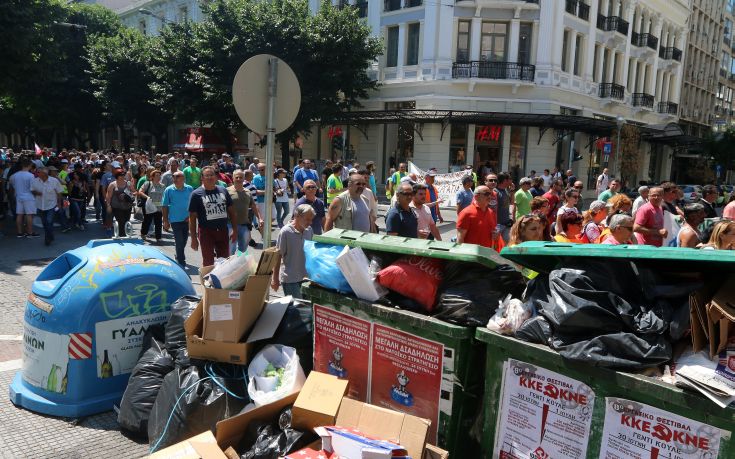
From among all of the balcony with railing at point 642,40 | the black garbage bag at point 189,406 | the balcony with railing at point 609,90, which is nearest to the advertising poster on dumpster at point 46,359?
the black garbage bag at point 189,406

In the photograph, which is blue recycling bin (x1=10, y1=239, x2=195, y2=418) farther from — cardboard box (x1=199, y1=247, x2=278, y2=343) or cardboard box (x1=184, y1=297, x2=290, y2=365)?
cardboard box (x1=199, y1=247, x2=278, y2=343)

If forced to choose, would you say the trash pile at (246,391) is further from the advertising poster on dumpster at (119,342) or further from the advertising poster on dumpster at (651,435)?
the advertising poster on dumpster at (651,435)

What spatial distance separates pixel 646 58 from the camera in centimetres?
3916

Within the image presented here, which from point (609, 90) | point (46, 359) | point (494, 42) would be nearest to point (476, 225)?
point (46, 359)

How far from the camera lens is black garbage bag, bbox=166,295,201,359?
423 cm

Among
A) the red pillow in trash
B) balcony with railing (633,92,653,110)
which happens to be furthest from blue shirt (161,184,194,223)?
balcony with railing (633,92,653,110)

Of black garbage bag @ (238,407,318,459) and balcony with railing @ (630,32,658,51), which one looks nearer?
black garbage bag @ (238,407,318,459)

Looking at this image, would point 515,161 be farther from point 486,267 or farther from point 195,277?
point 486,267

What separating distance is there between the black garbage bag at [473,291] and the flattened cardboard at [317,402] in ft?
2.56

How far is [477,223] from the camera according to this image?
6.93 meters

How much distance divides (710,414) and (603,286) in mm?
738

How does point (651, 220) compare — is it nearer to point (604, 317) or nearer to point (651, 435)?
point (604, 317)

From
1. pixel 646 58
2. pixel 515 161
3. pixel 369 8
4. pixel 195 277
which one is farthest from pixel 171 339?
pixel 646 58

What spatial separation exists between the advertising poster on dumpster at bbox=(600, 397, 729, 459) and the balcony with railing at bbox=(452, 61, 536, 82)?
26.6m
